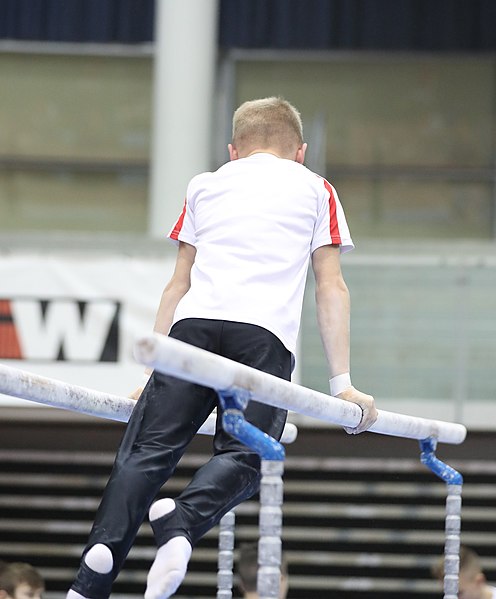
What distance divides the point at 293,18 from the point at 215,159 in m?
1.93

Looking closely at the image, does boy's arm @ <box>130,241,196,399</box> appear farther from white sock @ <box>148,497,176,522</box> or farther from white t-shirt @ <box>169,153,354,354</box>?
white sock @ <box>148,497,176,522</box>

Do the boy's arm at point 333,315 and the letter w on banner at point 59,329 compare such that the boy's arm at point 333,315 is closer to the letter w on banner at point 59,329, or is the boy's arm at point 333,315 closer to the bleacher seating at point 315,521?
the letter w on banner at point 59,329

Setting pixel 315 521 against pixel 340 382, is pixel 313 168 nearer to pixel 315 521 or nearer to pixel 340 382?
pixel 315 521

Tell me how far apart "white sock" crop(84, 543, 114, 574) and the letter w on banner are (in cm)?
665

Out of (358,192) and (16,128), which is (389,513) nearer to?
(358,192)

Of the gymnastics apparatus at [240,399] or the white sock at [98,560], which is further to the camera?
the white sock at [98,560]

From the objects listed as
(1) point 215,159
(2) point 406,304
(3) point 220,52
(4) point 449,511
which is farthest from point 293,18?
(4) point 449,511

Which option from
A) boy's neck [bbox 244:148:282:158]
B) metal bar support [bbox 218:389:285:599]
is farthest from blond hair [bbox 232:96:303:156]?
metal bar support [bbox 218:389:285:599]

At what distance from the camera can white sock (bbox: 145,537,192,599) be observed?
2.82m

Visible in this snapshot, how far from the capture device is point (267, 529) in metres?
2.57

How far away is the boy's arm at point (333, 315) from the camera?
11.6 ft

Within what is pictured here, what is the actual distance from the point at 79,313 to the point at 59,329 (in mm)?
206

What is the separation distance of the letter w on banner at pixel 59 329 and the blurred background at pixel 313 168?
0.02 m

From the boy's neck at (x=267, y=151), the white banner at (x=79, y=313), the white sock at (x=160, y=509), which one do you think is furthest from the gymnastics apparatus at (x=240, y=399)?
the white banner at (x=79, y=313)
